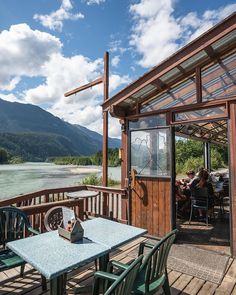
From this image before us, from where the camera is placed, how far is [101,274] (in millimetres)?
1708

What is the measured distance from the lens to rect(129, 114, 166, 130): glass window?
14.2ft

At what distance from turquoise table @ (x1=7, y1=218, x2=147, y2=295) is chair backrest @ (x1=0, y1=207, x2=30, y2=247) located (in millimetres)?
801

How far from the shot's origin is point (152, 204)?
14.3ft

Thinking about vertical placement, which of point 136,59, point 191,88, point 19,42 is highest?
point 19,42

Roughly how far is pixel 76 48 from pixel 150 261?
6800 millimetres

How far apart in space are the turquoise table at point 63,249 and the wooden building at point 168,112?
6.28 feet

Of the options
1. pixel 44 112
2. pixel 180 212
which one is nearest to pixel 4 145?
pixel 180 212

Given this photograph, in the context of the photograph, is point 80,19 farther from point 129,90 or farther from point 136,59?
point 129,90

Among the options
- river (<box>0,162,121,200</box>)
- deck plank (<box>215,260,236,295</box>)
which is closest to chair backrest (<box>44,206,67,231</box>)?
deck plank (<box>215,260,236,295</box>)

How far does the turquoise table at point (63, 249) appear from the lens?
5.45 feet

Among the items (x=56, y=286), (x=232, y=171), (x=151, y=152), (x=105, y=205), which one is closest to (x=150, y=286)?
(x=56, y=286)

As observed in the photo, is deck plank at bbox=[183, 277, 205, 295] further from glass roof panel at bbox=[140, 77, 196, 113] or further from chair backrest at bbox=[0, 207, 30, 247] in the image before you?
glass roof panel at bbox=[140, 77, 196, 113]

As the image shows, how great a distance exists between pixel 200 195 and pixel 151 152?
166 centimetres

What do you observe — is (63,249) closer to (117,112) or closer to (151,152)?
(151,152)
